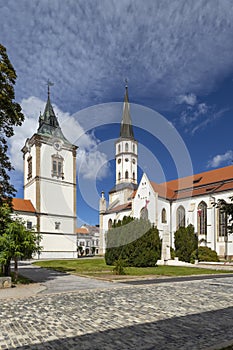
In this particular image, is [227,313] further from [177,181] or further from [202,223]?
[177,181]

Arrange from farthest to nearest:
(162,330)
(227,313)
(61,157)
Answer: (61,157)
(227,313)
(162,330)

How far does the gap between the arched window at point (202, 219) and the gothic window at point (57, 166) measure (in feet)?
75.6

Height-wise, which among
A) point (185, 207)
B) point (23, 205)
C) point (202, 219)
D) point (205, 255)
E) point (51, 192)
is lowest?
point (205, 255)

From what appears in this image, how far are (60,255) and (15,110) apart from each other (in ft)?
114

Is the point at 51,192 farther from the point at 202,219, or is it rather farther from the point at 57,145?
the point at 202,219

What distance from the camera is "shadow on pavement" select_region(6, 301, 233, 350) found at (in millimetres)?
5305

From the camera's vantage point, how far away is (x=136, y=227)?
2728cm

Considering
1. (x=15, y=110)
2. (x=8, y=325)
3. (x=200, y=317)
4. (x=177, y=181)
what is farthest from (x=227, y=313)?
(x=177, y=181)

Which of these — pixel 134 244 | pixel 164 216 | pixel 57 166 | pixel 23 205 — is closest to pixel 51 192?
pixel 57 166

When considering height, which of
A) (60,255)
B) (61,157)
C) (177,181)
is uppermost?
(61,157)

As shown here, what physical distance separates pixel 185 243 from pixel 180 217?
10024 millimetres

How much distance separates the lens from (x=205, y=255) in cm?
3631

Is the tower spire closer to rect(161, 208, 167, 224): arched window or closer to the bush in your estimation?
rect(161, 208, 167, 224): arched window

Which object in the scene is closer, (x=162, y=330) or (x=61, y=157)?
(x=162, y=330)
